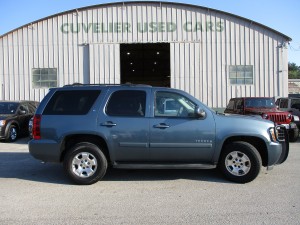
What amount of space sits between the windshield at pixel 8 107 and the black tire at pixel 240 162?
10038 millimetres

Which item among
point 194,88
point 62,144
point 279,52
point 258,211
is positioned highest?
point 279,52

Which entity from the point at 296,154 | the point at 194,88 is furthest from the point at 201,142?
the point at 194,88

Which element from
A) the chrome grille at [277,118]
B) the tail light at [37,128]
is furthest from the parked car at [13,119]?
the chrome grille at [277,118]

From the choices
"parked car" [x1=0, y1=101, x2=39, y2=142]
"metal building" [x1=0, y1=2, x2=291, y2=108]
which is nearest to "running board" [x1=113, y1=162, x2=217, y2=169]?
"parked car" [x1=0, y1=101, x2=39, y2=142]

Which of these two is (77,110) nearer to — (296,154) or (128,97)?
(128,97)

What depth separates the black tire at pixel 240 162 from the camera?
6.48m

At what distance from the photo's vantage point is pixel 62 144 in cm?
662

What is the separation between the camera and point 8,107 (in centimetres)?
1405

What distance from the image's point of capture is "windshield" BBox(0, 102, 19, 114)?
45.4 feet

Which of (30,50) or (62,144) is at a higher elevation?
(30,50)

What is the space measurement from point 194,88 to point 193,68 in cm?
105

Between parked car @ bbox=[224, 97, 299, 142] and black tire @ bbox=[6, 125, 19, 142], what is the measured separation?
28.4ft

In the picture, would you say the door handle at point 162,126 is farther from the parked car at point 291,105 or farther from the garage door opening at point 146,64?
the garage door opening at point 146,64

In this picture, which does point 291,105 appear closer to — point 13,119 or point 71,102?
point 71,102
